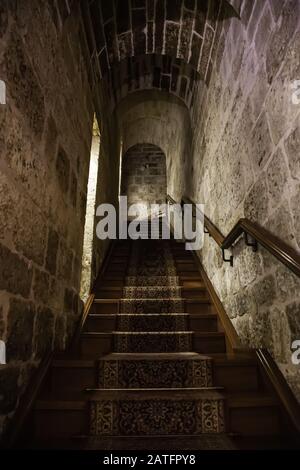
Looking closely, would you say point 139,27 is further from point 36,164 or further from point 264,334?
→ point 264,334

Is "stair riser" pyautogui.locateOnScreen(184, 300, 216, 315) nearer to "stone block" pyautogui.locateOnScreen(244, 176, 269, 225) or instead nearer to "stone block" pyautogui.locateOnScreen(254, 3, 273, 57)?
"stone block" pyautogui.locateOnScreen(244, 176, 269, 225)

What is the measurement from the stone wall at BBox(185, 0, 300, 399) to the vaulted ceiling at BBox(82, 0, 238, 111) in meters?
0.29

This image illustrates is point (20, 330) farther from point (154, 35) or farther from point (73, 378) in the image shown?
point (154, 35)

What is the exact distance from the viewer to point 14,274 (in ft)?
4.46

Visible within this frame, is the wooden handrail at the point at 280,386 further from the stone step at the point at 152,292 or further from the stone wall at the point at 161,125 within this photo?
the stone wall at the point at 161,125

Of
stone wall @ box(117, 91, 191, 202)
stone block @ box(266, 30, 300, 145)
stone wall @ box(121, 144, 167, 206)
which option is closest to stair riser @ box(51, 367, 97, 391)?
stone block @ box(266, 30, 300, 145)

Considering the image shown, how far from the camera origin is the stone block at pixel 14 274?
49.8 inches

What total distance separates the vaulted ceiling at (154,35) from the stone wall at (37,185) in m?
0.63

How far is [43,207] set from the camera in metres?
1.71

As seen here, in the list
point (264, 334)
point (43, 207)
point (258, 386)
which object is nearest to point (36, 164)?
point (43, 207)

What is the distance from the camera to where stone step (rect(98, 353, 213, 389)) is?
1771 mm

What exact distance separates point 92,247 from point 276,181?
2.00 meters

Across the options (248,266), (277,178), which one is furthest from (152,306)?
(277,178)

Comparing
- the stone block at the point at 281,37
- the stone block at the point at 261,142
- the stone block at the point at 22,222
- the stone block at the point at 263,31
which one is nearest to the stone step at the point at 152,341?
the stone block at the point at 22,222
